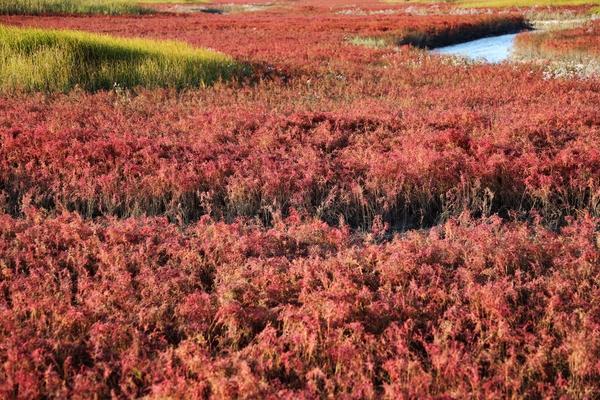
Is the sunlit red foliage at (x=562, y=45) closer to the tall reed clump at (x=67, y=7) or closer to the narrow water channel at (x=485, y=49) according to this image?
the narrow water channel at (x=485, y=49)

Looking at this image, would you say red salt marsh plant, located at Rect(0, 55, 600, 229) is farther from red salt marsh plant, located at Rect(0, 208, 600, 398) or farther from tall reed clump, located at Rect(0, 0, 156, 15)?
tall reed clump, located at Rect(0, 0, 156, 15)

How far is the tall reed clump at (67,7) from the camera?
1453 inches

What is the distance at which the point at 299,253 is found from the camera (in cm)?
538

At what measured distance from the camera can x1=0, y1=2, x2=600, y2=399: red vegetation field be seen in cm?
355

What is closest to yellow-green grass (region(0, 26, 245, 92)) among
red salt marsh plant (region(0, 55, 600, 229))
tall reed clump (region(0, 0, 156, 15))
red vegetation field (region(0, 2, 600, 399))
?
red salt marsh plant (region(0, 55, 600, 229))

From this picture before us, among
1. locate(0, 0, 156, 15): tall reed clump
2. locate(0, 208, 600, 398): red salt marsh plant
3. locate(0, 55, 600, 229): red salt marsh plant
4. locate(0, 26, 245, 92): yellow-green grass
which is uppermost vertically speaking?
locate(0, 0, 156, 15): tall reed clump

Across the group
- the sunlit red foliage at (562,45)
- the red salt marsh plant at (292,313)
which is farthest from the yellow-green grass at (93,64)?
the sunlit red foliage at (562,45)

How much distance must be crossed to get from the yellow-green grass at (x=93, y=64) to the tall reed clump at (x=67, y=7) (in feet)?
86.4

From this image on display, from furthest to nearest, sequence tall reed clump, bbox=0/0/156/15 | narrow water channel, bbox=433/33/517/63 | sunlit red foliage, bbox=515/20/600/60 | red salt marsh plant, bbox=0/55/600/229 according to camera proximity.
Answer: tall reed clump, bbox=0/0/156/15, narrow water channel, bbox=433/33/517/63, sunlit red foliage, bbox=515/20/600/60, red salt marsh plant, bbox=0/55/600/229

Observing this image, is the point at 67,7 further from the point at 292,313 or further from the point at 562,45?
the point at 292,313

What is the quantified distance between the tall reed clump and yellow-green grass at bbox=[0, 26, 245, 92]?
1037 inches

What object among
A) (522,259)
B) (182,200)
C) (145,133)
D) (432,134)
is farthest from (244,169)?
(522,259)

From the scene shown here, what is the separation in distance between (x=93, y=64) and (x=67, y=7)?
31572 mm

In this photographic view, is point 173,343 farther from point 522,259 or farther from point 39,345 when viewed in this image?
point 522,259
